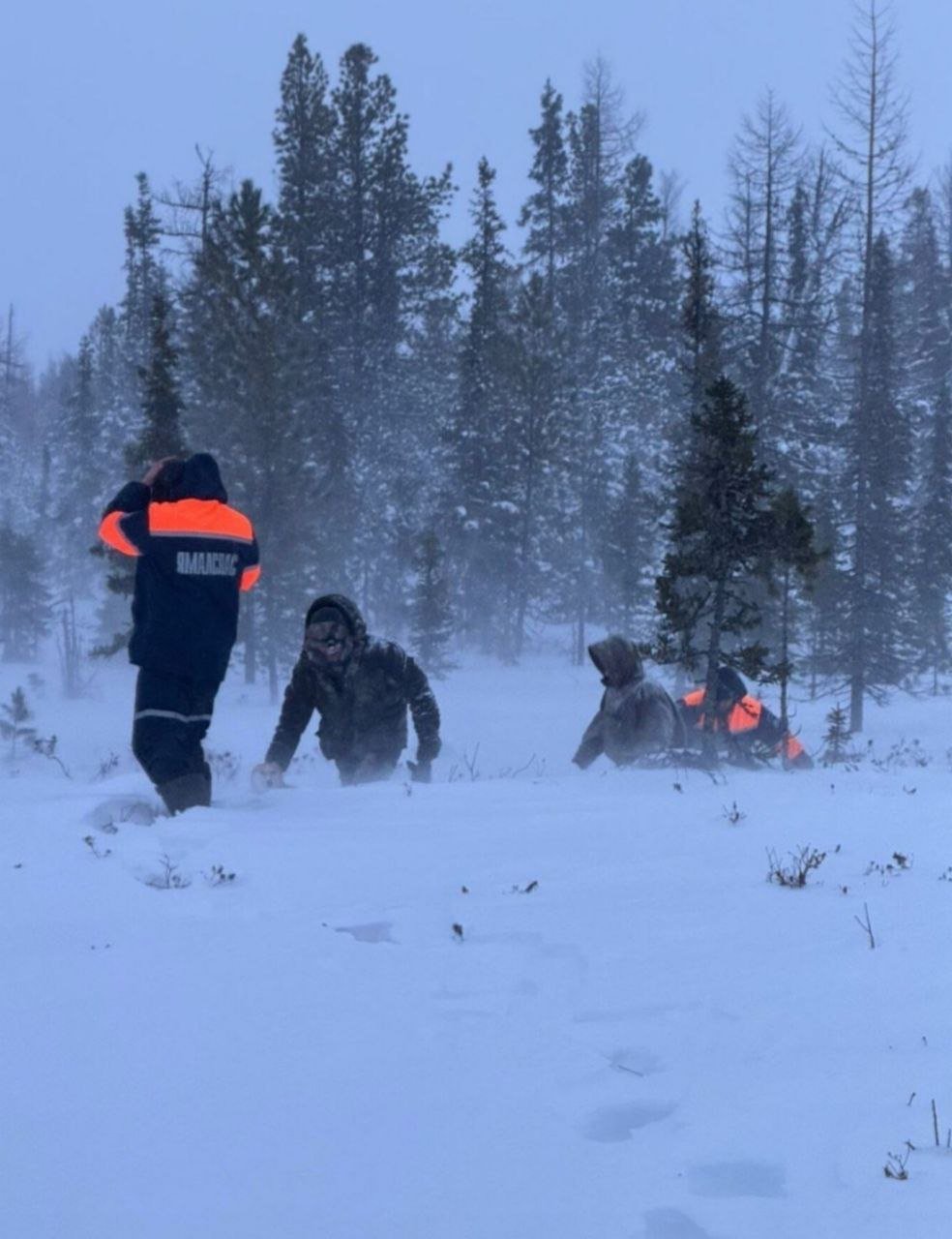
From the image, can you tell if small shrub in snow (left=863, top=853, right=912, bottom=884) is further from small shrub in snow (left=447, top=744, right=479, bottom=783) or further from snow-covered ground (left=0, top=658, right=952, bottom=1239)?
small shrub in snow (left=447, top=744, right=479, bottom=783)

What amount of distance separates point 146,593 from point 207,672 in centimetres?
58

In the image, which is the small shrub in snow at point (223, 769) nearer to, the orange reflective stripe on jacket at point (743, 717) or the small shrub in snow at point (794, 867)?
the orange reflective stripe on jacket at point (743, 717)

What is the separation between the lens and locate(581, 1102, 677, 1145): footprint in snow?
7.56ft

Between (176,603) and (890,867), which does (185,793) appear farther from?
(890,867)

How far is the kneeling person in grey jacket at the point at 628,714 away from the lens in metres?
7.93

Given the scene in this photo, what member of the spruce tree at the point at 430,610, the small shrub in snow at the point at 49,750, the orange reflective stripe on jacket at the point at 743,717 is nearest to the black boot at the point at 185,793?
the small shrub in snow at the point at 49,750

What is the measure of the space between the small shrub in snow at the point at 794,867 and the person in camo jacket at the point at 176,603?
3159mm

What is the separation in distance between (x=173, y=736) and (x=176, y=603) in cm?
77

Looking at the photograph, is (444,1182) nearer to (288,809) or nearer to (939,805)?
(288,809)

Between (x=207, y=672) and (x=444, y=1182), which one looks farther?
(x=207, y=672)

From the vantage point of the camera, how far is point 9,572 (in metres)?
35.0

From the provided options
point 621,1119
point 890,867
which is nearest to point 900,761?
point 890,867

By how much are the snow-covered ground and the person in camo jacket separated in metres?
0.93

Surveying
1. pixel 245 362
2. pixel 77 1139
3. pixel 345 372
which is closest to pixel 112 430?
pixel 345 372
